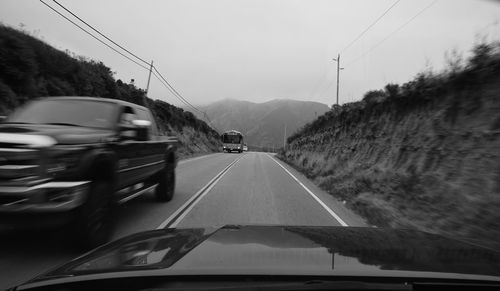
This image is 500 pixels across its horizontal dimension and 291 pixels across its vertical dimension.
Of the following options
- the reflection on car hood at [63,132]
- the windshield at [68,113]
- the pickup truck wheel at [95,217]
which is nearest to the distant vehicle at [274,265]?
the pickup truck wheel at [95,217]

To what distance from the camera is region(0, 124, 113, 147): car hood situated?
15.9 ft

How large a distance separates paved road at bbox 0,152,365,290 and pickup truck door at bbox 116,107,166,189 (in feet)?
2.76

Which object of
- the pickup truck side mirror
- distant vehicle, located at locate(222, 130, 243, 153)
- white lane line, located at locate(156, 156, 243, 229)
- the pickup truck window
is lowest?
white lane line, located at locate(156, 156, 243, 229)

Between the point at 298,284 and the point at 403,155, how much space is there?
477 inches

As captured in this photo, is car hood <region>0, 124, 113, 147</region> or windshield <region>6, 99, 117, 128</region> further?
windshield <region>6, 99, 117, 128</region>

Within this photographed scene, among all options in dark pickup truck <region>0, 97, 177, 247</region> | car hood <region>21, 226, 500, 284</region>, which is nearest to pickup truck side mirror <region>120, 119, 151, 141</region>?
dark pickup truck <region>0, 97, 177, 247</region>

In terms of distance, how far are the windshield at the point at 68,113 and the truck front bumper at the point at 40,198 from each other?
5.57 feet

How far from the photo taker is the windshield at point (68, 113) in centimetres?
639

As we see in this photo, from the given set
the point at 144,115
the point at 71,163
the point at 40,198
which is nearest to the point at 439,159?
the point at 144,115

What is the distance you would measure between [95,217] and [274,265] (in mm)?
3823

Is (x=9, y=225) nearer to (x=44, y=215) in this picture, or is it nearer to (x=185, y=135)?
(x=44, y=215)

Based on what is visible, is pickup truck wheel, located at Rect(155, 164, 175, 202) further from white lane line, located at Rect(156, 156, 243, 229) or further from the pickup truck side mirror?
the pickup truck side mirror

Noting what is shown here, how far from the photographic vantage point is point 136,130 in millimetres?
7379

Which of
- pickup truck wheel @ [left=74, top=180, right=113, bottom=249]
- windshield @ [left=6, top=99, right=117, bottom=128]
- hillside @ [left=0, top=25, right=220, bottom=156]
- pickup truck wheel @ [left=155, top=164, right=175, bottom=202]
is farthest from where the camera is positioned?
hillside @ [left=0, top=25, right=220, bottom=156]
